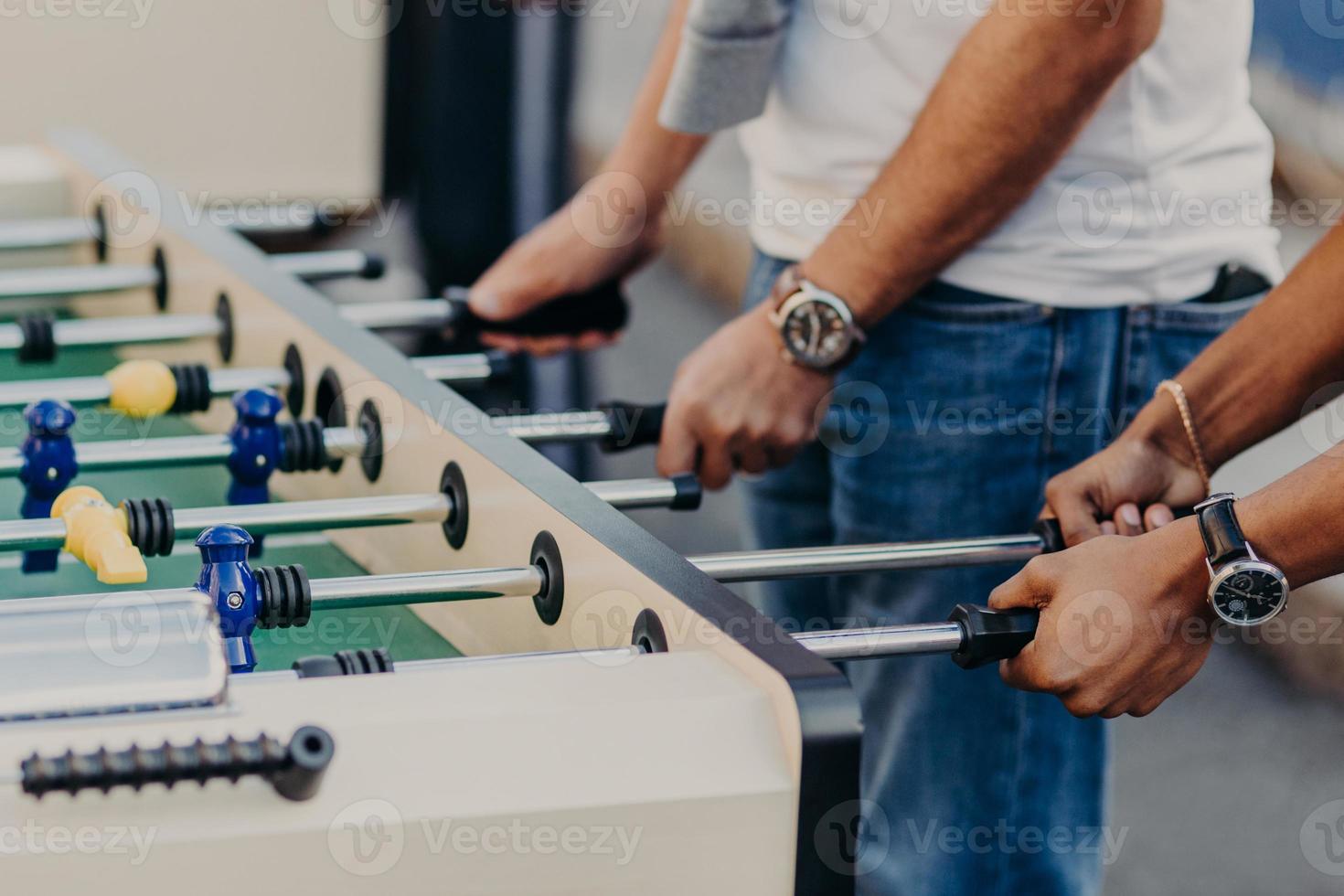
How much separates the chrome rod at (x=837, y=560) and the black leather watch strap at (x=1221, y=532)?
0.16m

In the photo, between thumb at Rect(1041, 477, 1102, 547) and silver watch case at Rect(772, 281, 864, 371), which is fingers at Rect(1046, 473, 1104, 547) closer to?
thumb at Rect(1041, 477, 1102, 547)

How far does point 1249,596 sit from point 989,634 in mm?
155

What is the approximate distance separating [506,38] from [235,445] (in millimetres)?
2078

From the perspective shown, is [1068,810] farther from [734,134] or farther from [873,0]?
[734,134]

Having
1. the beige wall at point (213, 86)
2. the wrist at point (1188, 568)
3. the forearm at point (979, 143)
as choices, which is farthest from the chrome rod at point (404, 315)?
the beige wall at point (213, 86)

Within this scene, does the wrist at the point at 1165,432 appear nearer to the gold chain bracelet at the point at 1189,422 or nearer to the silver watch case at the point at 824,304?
the gold chain bracelet at the point at 1189,422

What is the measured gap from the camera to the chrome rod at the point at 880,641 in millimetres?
825

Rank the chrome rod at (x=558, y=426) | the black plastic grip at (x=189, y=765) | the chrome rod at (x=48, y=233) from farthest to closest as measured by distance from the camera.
Answer: the chrome rod at (x=48, y=233) → the chrome rod at (x=558, y=426) → the black plastic grip at (x=189, y=765)

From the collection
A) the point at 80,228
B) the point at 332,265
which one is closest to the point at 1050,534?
the point at 332,265

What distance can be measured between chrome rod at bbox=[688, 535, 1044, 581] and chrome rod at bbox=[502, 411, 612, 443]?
10.2 inches

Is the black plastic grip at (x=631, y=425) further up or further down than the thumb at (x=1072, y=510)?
further down

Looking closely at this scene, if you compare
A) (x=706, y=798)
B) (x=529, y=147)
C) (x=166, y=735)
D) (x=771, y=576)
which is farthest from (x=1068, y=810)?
(x=529, y=147)

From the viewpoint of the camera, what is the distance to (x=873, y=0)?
4.29ft

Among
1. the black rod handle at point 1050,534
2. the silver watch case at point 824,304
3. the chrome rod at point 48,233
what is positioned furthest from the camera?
the chrome rod at point 48,233
